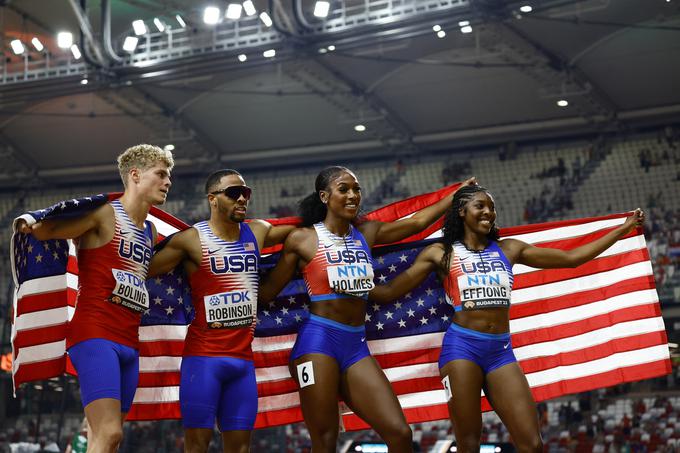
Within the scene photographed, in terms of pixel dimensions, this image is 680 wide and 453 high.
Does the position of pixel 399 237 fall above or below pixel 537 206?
Result: below

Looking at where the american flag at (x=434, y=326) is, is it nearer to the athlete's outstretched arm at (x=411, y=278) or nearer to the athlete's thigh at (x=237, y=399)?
the athlete's outstretched arm at (x=411, y=278)

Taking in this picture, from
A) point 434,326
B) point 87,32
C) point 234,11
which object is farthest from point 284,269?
point 87,32

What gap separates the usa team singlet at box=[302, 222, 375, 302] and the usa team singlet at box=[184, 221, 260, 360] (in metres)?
0.37

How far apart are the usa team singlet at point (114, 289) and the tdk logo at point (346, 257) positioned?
1143 mm

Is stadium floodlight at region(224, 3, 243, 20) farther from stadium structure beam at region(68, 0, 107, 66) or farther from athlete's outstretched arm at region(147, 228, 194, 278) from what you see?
athlete's outstretched arm at region(147, 228, 194, 278)

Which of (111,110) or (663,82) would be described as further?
(111,110)

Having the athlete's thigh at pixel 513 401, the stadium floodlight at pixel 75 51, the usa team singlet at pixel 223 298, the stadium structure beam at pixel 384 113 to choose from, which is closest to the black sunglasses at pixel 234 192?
the usa team singlet at pixel 223 298

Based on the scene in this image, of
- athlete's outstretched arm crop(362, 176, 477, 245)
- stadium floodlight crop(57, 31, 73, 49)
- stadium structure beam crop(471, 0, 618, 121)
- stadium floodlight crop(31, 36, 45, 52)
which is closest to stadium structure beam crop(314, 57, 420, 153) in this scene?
stadium structure beam crop(471, 0, 618, 121)

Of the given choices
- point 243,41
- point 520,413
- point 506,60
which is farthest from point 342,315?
point 506,60

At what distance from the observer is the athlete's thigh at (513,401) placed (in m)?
5.45

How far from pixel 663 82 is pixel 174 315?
1840 centimetres

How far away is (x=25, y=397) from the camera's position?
23.0 m

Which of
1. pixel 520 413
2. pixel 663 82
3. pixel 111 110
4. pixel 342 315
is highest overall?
pixel 111 110

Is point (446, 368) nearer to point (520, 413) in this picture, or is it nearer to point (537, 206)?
point (520, 413)
